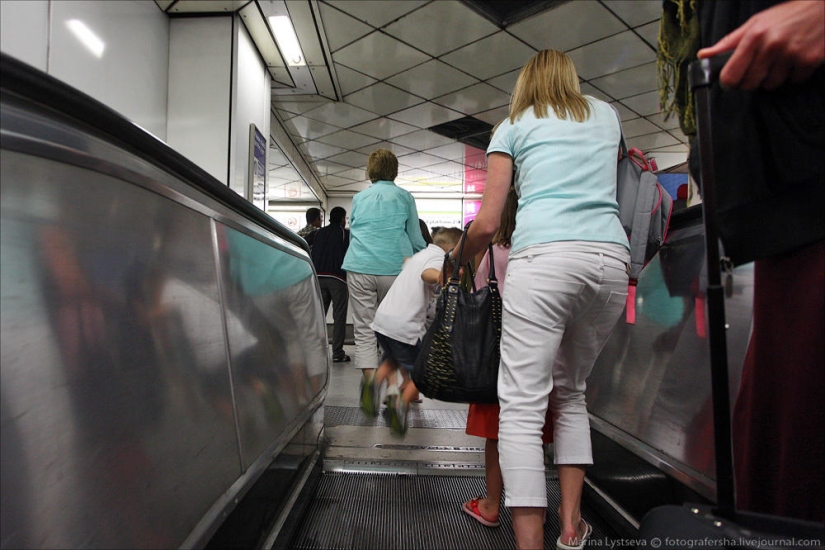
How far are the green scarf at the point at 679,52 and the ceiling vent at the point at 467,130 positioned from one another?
17.6 ft

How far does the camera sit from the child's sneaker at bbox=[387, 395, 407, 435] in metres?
1.98

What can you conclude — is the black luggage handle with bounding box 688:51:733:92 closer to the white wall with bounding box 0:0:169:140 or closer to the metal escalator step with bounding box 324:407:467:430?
the metal escalator step with bounding box 324:407:467:430

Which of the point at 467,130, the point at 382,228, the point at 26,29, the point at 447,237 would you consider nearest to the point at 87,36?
the point at 26,29

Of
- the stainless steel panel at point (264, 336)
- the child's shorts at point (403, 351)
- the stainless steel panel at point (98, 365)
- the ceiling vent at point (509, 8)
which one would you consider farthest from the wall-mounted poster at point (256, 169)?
the stainless steel panel at point (98, 365)

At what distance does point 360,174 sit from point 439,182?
160 cm

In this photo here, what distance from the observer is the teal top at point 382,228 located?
108 inches

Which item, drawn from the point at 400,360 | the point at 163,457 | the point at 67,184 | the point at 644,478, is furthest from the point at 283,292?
the point at 644,478

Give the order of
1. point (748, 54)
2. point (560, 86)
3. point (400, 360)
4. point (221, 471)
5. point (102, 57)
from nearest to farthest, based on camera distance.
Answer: point (748, 54) → point (221, 471) → point (560, 86) → point (400, 360) → point (102, 57)

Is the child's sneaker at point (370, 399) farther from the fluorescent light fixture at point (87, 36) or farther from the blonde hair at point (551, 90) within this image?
the fluorescent light fixture at point (87, 36)

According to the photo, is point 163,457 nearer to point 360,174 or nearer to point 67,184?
point 67,184

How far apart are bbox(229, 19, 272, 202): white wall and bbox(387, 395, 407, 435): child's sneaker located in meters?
2.31

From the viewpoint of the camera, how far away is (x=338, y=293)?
4570 millimetres

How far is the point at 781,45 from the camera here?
0.51 m

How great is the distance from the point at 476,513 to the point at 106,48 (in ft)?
11.0
